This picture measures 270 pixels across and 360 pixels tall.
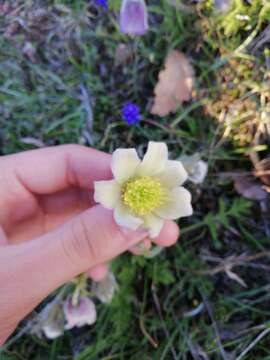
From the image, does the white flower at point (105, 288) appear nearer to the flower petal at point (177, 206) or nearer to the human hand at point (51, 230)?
the human hand at point (51, 230)

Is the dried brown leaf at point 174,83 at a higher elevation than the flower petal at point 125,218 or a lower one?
higher

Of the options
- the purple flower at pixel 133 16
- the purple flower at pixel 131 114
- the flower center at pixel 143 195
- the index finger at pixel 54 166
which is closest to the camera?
the flower center at pixel 143 195

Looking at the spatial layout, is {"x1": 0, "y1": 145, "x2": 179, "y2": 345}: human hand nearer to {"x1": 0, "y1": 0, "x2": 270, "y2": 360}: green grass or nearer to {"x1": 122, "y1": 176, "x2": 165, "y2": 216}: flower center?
{"x1": 122, "y1": 176, "x2": 165, "y2": 216}: flower center

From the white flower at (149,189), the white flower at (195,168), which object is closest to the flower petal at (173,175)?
the white flower at (149,189)

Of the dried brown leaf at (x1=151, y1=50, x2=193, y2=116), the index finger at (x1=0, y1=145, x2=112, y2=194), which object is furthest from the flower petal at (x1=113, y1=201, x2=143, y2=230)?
the dried brown leaf at (x1=151, y1=50, x2=193, y2=116)

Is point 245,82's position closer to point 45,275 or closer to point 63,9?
point 63,9

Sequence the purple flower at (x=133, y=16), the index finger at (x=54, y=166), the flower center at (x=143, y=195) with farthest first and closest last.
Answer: the purple flower at (x=133, y=16) < the index finger at (x=54, y=166) < the flower center at (x=143, y=195)

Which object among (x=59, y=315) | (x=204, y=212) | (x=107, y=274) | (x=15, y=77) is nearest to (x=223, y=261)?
(x=204, y=212)

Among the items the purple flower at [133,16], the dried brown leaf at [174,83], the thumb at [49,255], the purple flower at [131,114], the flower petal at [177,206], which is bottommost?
the thumb at [49,255]
